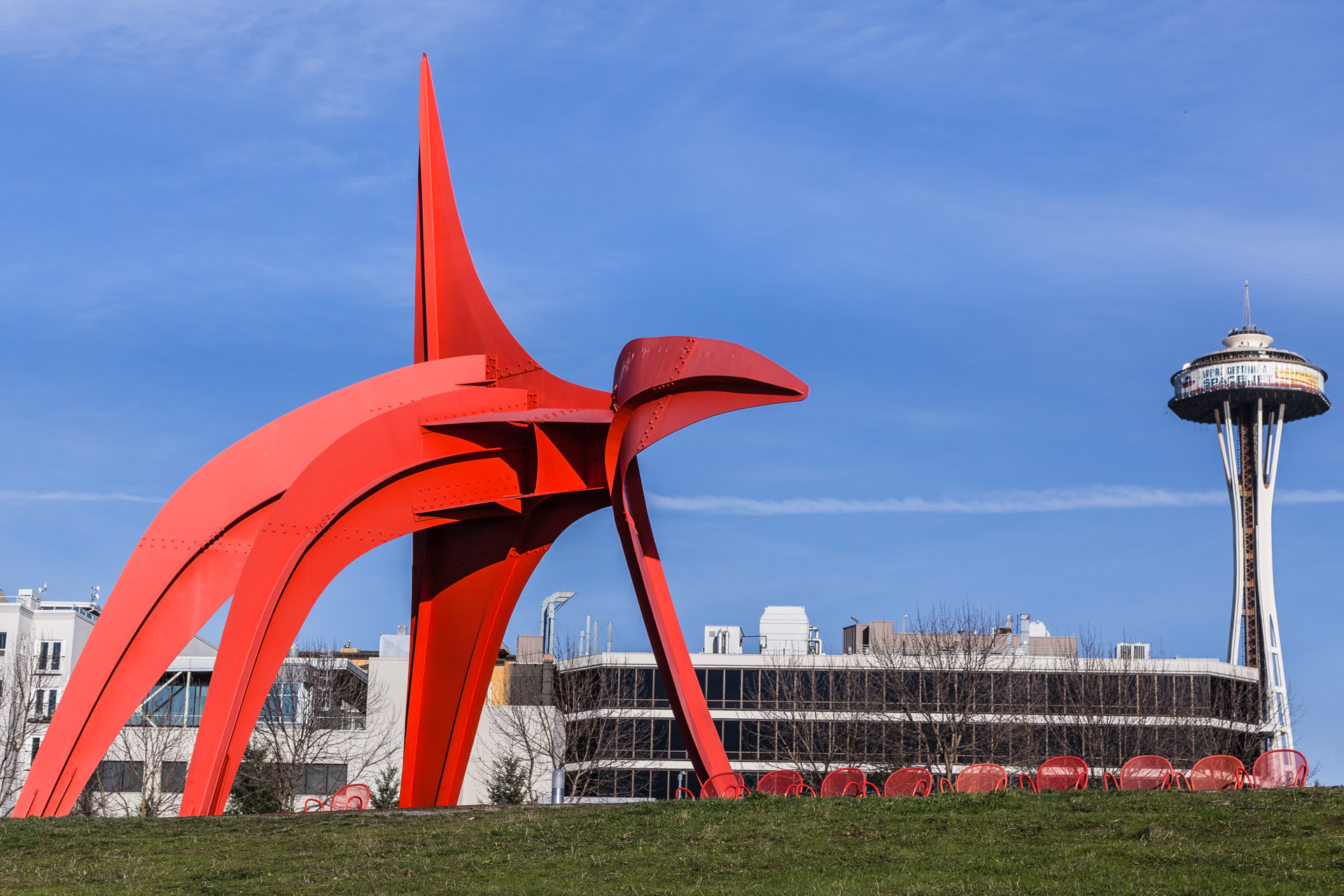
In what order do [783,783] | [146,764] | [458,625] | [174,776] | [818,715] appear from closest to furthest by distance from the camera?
[783,783] < [458,625] < [174,776] < [146,764] < [818,715]

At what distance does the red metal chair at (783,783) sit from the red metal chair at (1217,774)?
581 cm

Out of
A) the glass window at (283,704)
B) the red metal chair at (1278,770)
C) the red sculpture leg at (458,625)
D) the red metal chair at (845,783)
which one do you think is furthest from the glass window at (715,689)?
the red metal chair at (1278,770)

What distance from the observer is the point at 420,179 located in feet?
82.9

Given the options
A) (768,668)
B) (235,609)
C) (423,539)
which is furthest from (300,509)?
(768,668)

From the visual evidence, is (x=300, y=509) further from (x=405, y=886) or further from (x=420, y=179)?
(x=405, y=886)

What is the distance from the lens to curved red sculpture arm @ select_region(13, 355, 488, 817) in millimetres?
19609

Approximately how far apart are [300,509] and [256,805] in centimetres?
3241

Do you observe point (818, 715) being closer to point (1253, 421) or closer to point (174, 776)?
point (174, 776)

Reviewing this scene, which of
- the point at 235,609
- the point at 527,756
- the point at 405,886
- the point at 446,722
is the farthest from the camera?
the point at 527,756

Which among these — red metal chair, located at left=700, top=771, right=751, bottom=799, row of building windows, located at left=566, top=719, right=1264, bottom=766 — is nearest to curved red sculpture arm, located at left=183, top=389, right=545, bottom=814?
red metal chair, located at left=700, top=771, right=751, bottom=799

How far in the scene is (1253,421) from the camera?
87.8 m

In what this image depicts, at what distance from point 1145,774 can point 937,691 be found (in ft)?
93.7

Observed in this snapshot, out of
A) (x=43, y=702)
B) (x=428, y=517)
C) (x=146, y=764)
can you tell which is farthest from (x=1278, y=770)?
(x=43, y=702)

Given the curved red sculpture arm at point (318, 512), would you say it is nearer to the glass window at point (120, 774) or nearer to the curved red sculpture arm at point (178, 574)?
the curved red sculpture arm at point (178, 574)
